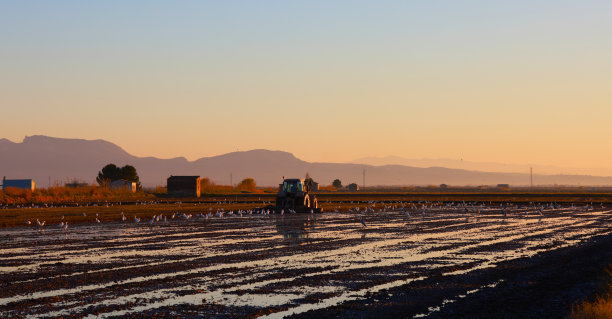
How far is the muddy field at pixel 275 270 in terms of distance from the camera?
13.8 m

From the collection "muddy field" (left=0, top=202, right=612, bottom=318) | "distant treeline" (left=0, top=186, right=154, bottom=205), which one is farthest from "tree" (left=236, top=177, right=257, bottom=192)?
"muddy field" (left=0, top=202, right=612, bottom=318)

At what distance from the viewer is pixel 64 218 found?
148 feet

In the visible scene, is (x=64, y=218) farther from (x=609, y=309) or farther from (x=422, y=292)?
→ (x=609, y=309)

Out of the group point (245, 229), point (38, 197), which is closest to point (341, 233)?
point (245, 229)

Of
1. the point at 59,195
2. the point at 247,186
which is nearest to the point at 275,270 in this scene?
the point at 59,195

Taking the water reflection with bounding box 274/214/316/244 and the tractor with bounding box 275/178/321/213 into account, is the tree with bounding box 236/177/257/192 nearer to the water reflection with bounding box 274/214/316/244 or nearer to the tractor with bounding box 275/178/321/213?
the tractor with bounding box 275/178/321/213

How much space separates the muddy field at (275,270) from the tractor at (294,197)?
1833 cm

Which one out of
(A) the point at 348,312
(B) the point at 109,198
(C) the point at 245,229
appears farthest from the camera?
(B) the point at 109,198

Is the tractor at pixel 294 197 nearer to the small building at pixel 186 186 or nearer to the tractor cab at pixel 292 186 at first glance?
the tractor cab at pixel 292 186

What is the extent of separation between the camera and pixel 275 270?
19.2 m

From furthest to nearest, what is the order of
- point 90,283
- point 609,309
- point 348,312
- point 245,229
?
1. point 245,229
2. point 90,283
3. point 348,312
4. point 609,309

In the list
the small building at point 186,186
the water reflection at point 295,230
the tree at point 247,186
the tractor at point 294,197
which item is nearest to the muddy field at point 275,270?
the water reflection at point 295,230

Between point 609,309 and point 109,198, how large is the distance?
77.7 m

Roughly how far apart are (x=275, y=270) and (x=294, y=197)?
34313mm
